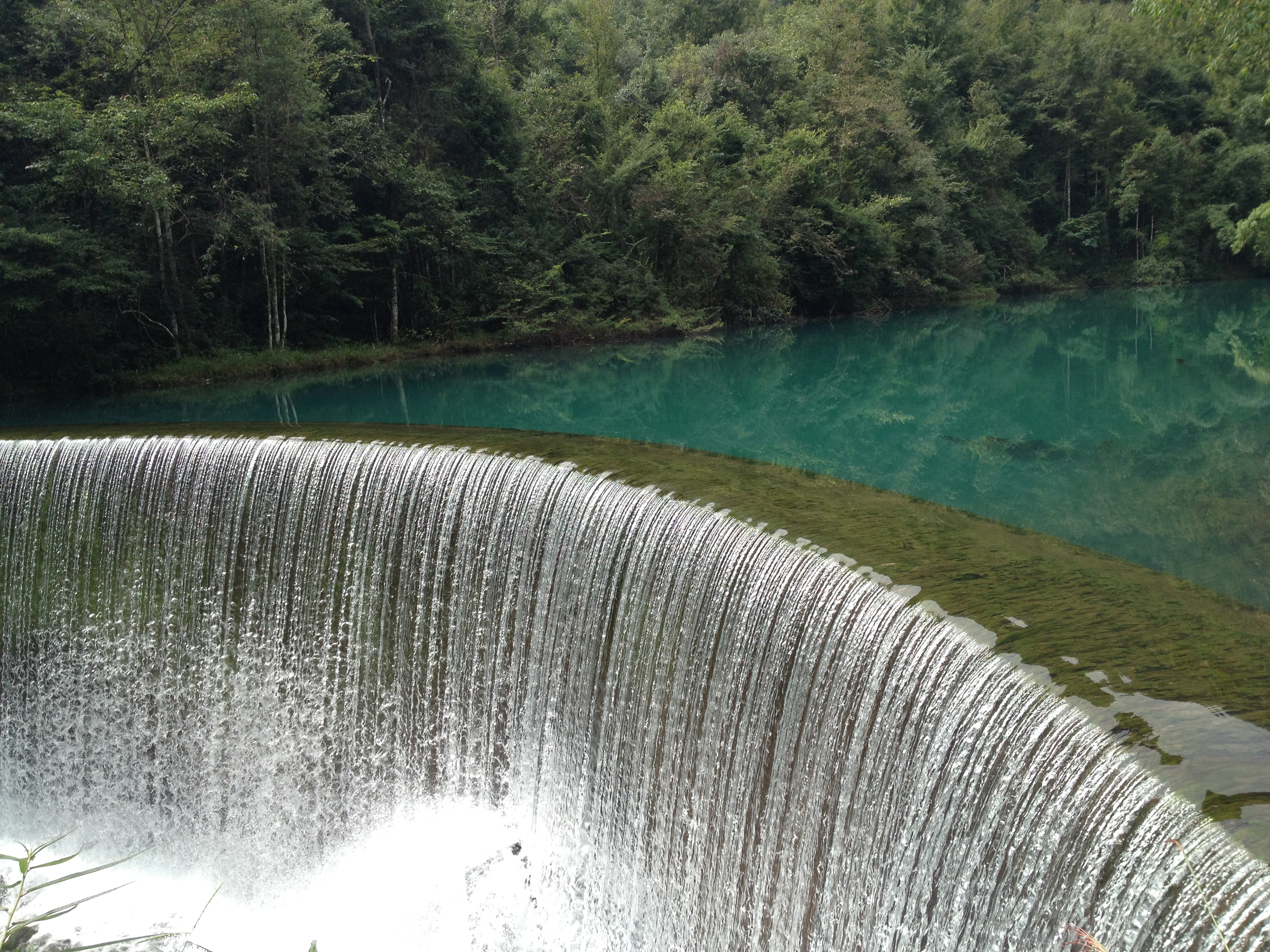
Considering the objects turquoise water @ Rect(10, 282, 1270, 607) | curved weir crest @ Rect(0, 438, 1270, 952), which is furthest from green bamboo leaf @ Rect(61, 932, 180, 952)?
turquoise water @ Rect(10, 282, 1270, 607)

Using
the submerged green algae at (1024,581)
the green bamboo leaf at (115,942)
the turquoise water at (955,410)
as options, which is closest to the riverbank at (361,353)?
the turquoise water at (955,410)

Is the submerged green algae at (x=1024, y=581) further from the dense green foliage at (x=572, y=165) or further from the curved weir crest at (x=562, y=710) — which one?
the dense green foliage at (x=572, y=165)

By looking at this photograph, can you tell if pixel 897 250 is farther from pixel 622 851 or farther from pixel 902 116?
pixel 622 851

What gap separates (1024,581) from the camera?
3.97 m

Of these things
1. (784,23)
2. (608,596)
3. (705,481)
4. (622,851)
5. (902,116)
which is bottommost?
(622,851)

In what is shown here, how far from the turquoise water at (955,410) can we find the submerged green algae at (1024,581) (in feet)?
6.12

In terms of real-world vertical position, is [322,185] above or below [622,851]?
above

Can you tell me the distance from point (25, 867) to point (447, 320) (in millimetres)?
16866

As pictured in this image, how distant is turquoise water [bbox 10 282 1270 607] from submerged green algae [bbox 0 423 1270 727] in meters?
1.86

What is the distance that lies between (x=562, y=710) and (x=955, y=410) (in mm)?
7774

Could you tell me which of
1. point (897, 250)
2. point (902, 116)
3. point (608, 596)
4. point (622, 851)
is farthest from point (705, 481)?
point (902, 116)

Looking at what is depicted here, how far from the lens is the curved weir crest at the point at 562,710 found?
294 cm

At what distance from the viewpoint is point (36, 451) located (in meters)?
6.80

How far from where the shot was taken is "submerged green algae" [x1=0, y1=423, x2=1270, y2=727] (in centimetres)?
317
